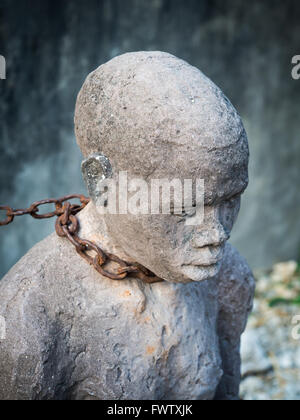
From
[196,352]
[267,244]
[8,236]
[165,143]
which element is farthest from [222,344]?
[267,244]

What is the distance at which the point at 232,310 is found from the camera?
5.38ft

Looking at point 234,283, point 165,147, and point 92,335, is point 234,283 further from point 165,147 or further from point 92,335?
point 165,147

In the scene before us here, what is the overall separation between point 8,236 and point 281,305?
179 cm

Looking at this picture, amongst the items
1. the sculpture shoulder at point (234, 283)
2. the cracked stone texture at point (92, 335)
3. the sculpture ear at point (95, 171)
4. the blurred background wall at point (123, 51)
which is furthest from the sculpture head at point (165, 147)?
the blurred background wall at point (123, 51)

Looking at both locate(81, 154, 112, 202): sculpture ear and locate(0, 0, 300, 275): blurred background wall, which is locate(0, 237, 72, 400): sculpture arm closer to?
locate(81, 154, 112, 202): sculpture ear

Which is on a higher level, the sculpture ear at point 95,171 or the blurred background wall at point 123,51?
the blurred background wall at point 123,51

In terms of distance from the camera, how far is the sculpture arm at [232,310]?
1608 millimetres

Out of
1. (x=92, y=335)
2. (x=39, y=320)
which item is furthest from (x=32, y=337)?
(x=92, y=335)

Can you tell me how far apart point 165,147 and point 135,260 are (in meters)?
0.33

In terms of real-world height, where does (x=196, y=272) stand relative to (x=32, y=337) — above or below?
above

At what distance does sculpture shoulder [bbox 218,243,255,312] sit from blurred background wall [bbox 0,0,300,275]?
4.16 feet

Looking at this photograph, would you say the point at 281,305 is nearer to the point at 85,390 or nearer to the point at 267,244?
the point at 267,244

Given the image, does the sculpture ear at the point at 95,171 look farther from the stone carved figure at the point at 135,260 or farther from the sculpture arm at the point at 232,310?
the sculpture arm at the point at 232,310

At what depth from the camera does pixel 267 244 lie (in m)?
3.87
